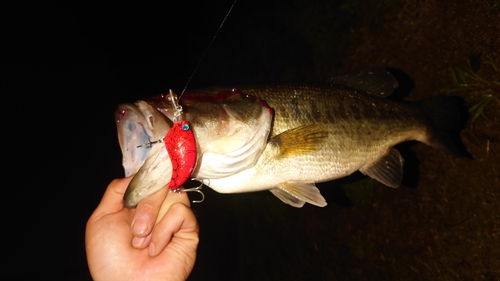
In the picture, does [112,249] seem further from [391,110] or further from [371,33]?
[371,33]

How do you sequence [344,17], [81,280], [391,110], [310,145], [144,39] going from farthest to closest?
[144,39] → [81,280] → [344,17] → [391,110] → [310,145]

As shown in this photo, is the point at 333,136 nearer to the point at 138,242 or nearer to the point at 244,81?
the point at 138,242

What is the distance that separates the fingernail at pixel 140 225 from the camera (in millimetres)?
1380

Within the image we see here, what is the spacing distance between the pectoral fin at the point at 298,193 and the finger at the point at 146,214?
0.76 m

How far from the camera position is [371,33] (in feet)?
9.64

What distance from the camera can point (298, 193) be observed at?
1801mm

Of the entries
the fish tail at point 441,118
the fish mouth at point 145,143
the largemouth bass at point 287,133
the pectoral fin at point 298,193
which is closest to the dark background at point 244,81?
the fish tail at point 441,118

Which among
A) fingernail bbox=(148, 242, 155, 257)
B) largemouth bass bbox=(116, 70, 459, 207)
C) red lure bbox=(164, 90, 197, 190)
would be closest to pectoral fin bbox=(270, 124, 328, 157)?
largemouth bass bbox=(116, 70, 459, 207)

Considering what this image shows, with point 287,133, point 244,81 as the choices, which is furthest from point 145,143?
point 244,81

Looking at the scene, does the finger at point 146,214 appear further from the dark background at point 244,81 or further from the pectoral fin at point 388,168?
the dark background at point 244,81

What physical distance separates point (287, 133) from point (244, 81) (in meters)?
2.74

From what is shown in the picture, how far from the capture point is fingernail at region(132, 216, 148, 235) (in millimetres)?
1380

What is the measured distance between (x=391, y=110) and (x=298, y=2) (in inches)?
90.2

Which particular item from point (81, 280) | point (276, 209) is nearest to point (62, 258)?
point (81, 280)
